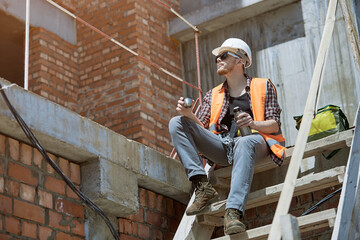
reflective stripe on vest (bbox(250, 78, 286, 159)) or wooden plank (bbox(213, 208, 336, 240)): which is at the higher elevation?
reflective stripe on vest (bbox(250, 78, 286, 159))

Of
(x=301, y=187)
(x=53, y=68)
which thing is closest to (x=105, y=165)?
(x=301, y=187)

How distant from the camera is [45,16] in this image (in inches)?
319

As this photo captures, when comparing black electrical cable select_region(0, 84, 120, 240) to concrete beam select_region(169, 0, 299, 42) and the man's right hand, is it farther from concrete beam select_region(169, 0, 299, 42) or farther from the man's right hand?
concrete beam select_region(169, 0, 299, 42)

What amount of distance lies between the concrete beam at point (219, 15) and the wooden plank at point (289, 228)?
4.93 meters

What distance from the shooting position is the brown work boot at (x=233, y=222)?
4547 mm

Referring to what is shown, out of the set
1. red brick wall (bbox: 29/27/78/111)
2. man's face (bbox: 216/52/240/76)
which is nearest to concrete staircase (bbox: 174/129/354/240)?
man's face (bbox: 216/52/240/76)

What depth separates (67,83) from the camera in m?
8.01

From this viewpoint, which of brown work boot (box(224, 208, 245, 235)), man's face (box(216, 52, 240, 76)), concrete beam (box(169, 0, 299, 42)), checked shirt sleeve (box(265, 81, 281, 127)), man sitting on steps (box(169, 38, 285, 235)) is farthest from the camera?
concrete beam (box(169, 0, 299, 42))

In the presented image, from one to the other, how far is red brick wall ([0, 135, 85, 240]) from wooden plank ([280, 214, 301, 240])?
2016mm

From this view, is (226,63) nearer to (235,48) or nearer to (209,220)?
(235,48)

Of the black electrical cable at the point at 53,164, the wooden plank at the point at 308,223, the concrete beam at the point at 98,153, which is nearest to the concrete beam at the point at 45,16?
the concrete beam at the point at 98,153

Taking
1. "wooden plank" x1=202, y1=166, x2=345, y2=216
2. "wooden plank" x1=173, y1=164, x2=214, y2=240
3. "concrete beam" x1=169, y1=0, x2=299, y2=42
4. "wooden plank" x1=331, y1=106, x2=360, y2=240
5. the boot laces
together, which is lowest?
"wooden plank" x1=331, y1=106, x2=360, y2=240

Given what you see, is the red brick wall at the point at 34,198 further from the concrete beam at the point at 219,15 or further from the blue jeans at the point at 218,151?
the concrete beam at the point at 219,15

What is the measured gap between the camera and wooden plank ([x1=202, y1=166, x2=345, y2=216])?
15.5ft
